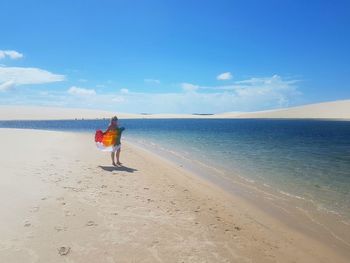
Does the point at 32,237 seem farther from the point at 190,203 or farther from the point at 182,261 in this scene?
the point at 190,203

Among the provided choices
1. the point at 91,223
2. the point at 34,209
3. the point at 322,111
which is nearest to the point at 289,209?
the point at 91,223

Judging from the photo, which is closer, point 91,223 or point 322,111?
point 91,223

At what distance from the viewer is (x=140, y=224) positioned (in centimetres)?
708

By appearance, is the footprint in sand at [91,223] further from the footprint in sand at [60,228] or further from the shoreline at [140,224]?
A: the footprint in sand at [60,228]

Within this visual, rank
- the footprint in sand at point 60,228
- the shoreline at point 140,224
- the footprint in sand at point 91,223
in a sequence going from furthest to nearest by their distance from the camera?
the footprint in sand at point 91,223 → the footprint in sand at point 60,228 → the shoreline at point 140,224

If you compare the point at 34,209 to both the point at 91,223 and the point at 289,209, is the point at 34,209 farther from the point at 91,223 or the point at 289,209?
the point at 289,209

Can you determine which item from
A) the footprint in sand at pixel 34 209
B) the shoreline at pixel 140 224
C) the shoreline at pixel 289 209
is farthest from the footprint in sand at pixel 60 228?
the shoreline at pixel 289 209

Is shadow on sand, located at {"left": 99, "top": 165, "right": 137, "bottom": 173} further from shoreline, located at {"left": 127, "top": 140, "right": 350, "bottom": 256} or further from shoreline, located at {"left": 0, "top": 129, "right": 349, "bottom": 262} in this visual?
shoreline, located at {"left": 127, "top": 140, "right": 350, "bottom": 256}

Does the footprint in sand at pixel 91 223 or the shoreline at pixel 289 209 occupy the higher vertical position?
the footprint in sand at pixel 91 223

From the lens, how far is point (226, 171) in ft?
56.7

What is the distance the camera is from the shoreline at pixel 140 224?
19.0ft

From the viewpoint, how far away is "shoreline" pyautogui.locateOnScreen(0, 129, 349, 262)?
5.80m

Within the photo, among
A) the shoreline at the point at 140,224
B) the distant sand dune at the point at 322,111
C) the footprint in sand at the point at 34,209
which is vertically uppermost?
the distant sand dune at the point at 322,111

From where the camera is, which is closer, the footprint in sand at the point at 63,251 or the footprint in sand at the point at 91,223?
the footprint in sand at the point at 63,251
